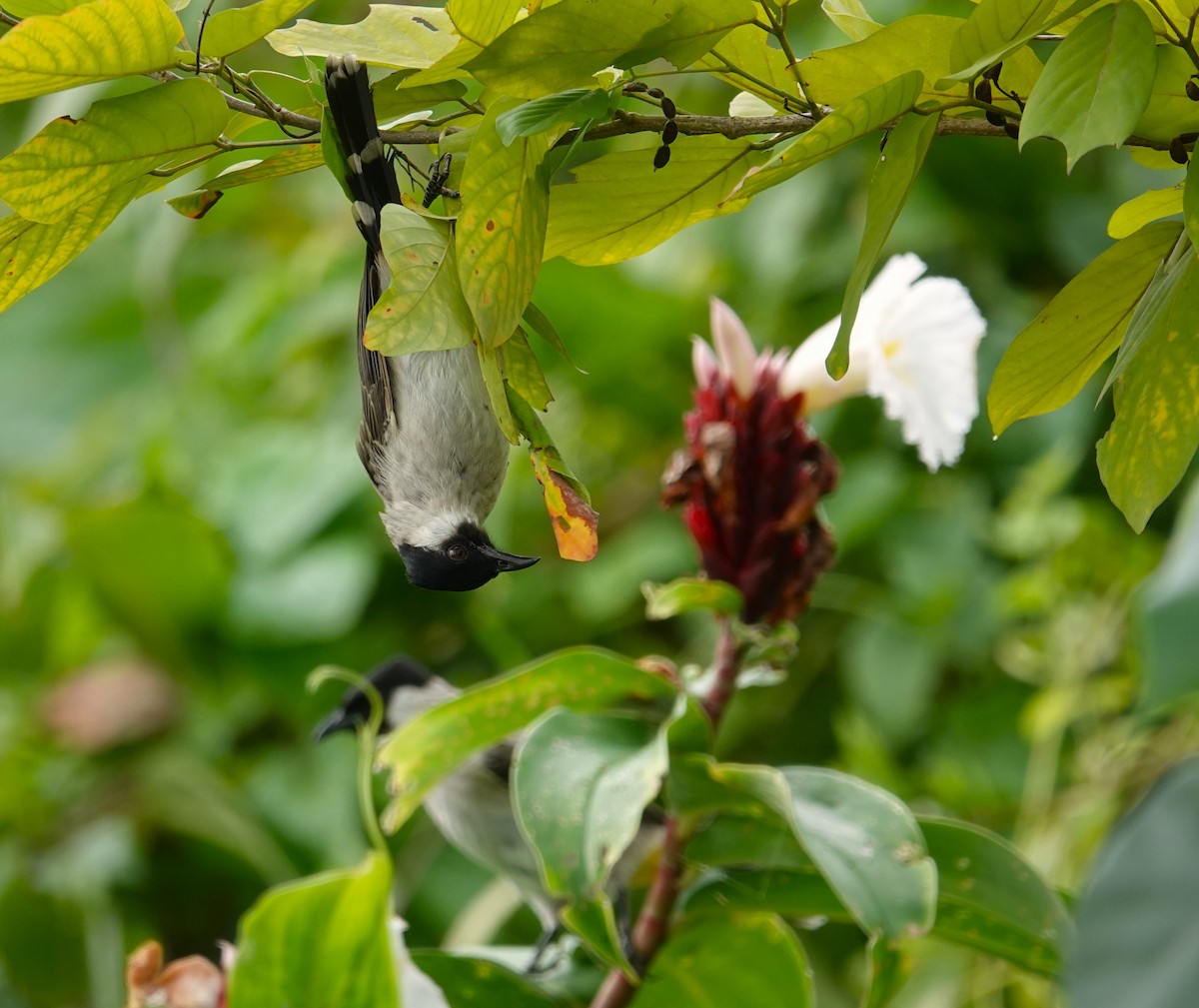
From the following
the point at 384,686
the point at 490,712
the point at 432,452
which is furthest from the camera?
the point at 384,686

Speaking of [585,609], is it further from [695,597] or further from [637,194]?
[637,194]

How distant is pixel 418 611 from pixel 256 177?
66.1 inches

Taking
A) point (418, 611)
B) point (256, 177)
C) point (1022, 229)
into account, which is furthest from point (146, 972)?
point (1022, 229)

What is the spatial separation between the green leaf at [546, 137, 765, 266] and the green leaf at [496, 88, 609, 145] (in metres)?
0.08

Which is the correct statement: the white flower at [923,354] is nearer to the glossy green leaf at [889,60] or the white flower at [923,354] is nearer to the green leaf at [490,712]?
the green leaf at [490,712]

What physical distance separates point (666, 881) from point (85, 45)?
0.63 m

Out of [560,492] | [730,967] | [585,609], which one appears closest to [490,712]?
[730,967]

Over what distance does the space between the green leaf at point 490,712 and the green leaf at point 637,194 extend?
350 millimetres

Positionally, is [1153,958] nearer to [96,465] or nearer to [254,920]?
[254,920]

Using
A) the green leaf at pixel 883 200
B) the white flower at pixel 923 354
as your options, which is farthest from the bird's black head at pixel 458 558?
the green leaf at pixel 883 200

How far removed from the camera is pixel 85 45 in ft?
→ 1.70

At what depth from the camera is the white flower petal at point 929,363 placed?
97 centimetres

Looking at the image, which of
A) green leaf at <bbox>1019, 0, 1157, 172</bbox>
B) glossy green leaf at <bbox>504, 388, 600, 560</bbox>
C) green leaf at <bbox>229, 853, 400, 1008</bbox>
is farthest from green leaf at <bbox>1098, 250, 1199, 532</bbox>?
green leaf at <bbox>229, 853, 400, 1008</bbox>

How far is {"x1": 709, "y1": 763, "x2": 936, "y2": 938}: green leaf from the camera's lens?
767 millimetres
